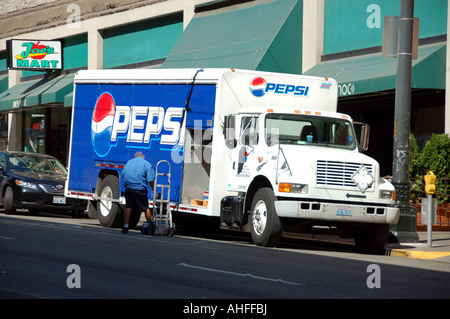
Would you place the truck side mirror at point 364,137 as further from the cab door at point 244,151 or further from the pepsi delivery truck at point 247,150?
the cab door at point 244,151

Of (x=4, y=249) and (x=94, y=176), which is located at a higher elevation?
(x=94, y=176)

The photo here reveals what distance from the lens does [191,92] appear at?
1705 cm

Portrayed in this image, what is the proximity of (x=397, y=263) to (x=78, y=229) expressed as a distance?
6636 millimetres

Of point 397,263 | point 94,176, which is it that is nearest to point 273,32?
point 94,176

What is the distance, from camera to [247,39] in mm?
25500

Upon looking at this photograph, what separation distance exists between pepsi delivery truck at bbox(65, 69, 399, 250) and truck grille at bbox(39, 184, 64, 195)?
3288 mm

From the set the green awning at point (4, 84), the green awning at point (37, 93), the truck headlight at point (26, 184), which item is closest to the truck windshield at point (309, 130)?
the truck headlight at point (26, 184)

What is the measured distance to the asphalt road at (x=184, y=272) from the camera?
9.12 metres

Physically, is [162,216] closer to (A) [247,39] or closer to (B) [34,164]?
(B) [34,164]

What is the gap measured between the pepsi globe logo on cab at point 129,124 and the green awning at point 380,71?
20.0 feet

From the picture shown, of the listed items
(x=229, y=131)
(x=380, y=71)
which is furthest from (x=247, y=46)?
(x=229, y=131)

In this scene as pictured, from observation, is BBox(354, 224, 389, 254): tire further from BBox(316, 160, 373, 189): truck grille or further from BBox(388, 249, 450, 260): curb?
BBox(316, 160, 373, 189): truck grille

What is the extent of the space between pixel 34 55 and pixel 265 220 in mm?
23284
